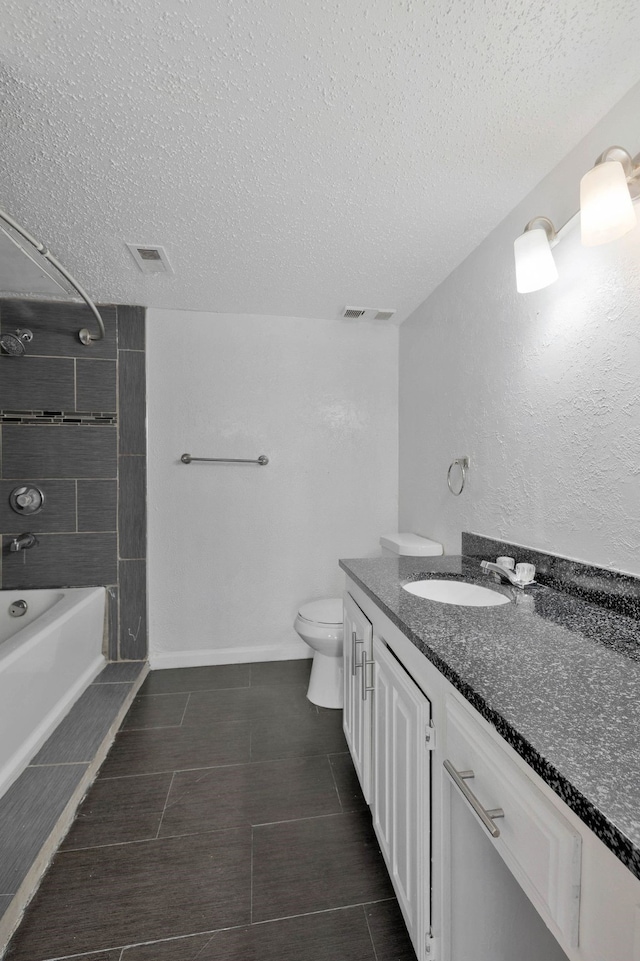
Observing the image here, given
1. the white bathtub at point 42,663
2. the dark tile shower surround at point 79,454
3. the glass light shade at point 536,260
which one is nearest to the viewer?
the glass light shade at point 536,260

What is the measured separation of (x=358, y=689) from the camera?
1550mm

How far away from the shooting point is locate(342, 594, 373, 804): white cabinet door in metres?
1.40

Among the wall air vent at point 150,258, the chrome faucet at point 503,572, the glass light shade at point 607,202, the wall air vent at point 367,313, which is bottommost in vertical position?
the chrome faucet at point 503,572

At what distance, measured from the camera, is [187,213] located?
166cm

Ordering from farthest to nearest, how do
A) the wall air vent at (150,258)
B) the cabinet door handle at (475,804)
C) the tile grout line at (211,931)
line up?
the wall air vent at (150,258) → the tile grout line at (211,931) → the cabinet door handle at (475,804)

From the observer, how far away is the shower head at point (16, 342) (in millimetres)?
2375

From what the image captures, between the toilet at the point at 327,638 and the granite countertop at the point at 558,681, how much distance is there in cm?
82

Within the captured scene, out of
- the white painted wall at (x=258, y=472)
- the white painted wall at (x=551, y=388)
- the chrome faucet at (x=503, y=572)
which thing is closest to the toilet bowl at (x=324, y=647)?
the white painted wall at (x=258, y=472)

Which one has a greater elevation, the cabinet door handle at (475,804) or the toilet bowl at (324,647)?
the cabinet door handle at (475,804)

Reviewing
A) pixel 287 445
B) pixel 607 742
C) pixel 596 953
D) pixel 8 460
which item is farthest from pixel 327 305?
pixel 596 953

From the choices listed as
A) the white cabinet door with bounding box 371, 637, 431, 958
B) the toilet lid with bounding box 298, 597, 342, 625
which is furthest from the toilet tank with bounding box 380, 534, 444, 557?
the white cabinet door with bounding box 371, 637, 431, 958

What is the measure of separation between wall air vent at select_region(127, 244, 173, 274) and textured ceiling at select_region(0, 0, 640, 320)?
0.04m

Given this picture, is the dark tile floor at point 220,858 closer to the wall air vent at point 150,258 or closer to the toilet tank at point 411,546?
the toilet tank at point 411,546

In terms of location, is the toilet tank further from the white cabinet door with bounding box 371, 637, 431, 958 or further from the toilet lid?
the white cabinet door with bounding box 371, 637, 431, 958
